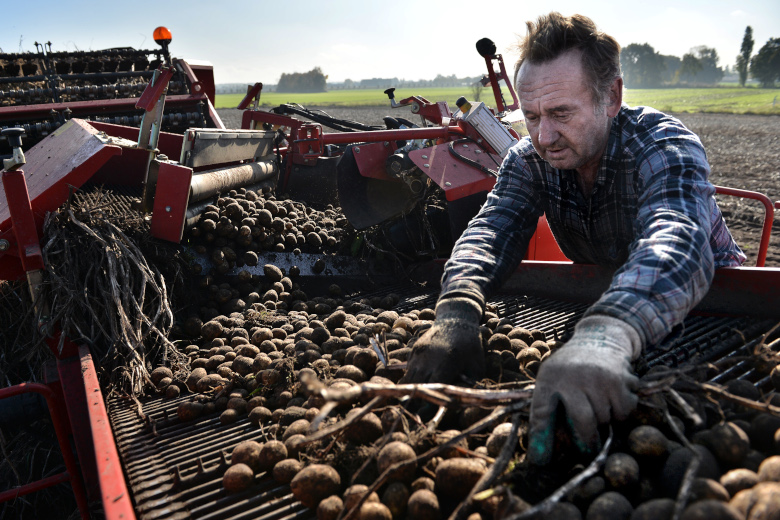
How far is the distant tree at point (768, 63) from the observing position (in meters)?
74.4

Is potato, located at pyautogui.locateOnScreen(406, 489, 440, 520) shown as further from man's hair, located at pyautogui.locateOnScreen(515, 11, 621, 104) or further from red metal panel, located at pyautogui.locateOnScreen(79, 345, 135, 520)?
man's hair, located at pyautogui.locateOnScreen(515, 11, 621, 104)

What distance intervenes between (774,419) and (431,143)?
13.7ft

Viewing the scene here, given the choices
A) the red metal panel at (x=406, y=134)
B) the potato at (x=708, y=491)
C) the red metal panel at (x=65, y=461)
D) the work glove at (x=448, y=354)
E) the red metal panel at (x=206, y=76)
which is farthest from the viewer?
the red metal panel at (x=206, y=76)

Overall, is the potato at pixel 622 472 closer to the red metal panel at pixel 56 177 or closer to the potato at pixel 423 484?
the potato at pixel 423 484

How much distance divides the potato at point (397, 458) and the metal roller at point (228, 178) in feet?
9.29

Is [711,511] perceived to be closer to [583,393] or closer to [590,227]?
[583,393]

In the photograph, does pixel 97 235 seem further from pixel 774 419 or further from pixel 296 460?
pixel 774 419

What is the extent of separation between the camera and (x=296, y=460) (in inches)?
76.9

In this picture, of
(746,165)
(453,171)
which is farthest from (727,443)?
(746,165)

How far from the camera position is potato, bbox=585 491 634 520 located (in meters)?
1.31

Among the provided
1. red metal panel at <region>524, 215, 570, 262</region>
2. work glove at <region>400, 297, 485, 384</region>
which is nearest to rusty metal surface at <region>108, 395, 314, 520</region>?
work glove at <region>400, 297, 485, 384</region>

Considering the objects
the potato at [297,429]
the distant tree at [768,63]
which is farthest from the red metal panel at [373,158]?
the distant tree at [768,63]

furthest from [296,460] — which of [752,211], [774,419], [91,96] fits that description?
[752,211]

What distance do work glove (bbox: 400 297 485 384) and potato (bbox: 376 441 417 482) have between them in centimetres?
Result: 32
